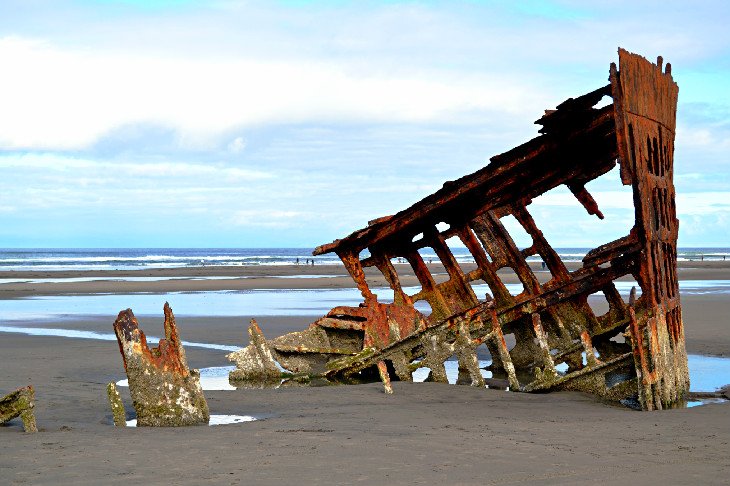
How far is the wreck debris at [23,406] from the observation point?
6984 millimetres

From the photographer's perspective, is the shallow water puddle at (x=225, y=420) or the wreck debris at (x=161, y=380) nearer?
the wreck debris at (x=161, y=380)

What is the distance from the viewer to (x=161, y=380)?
762 cm

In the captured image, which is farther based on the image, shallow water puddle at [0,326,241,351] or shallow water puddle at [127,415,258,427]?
shallow water puddle at [0,326,241,351]

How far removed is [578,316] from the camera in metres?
10.7

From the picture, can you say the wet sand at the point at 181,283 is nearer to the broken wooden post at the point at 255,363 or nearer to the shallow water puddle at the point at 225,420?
the broken wooden post at the point at 255,363

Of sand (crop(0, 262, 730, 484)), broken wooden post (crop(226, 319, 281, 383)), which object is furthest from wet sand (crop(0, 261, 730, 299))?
sand (crop(0, 262, 730, 484))

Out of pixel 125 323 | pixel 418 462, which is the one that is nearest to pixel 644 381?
pixel 418 462

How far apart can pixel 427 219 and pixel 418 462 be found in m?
5.54

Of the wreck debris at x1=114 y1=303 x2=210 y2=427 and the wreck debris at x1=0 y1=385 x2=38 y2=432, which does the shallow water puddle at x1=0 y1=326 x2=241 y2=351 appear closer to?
the wreck debris at x1=114 y1=303 x2=210 y2=427

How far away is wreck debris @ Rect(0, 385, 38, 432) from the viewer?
6.98 meters

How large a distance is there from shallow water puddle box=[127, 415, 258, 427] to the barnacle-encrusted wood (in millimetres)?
1872

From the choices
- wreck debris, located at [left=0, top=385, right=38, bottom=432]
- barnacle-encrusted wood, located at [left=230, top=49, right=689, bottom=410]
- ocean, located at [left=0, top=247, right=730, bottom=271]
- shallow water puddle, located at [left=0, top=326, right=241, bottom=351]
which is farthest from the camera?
ocean, located at [left=0, top=247, right=730, bottom=271]

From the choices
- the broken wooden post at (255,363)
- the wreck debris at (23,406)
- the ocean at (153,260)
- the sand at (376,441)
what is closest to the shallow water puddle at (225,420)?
the sand at (376,441)

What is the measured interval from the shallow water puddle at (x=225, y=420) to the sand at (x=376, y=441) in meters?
0.20
